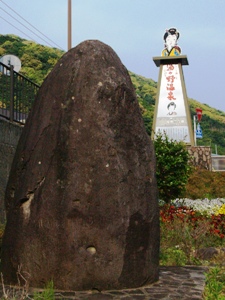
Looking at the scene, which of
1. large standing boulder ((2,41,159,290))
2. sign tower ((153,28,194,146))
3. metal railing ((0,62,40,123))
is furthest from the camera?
sign tower ((153,28,194,146))

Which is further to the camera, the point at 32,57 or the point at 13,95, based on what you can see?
the point at 32,57

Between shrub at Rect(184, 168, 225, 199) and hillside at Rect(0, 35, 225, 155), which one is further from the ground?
hillside at Rect(0, 35, 225, 155)

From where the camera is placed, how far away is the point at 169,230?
9.52 m

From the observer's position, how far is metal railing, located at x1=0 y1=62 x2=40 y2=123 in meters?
10.3

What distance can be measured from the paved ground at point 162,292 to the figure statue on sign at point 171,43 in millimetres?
23223

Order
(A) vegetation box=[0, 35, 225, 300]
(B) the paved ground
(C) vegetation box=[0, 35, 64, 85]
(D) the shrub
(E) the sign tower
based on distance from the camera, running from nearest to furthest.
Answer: (B) the paved ground
(A) vegetation box=[0, 35, 225, 300]
(D) the shrub
(E) the sign tower
(C) vegetation box=[0, 35, 64, 85]

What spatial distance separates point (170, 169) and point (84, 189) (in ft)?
33.1

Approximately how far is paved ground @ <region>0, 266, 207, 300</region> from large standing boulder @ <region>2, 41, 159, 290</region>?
131mm

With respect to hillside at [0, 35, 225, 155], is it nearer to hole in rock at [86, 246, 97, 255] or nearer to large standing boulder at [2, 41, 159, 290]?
large standing boulder at [2, 41, 159, 290]

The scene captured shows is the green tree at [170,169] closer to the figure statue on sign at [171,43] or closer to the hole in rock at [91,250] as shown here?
the hole in rock at [91,250]

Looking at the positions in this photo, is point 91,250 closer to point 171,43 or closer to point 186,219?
point 186,219

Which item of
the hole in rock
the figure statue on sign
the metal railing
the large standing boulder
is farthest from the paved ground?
the figure statue on sign

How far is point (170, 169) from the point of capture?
15.1 metres

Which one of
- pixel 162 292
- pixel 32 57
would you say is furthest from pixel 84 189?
pixel 32 57
